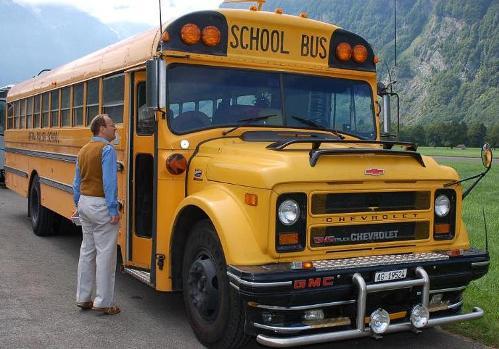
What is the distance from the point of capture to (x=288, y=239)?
12.7 feet

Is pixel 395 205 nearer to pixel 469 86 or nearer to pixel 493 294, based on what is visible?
pixel 493 294

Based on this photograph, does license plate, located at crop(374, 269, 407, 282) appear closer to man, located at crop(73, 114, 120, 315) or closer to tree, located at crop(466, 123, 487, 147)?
man, located at crop(73, 114, 120, 315)

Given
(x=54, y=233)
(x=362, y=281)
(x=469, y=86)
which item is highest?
(x=469, y=86)

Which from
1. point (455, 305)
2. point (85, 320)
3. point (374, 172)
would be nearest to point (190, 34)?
point (374, 172)

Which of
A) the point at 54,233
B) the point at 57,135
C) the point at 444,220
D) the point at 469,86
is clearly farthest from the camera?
the point at 469,86

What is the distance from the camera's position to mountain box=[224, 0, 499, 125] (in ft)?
392

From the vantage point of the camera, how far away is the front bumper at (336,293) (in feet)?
12.0

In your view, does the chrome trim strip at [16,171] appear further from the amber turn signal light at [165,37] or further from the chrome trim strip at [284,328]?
the chrome trim strip at [284,328]

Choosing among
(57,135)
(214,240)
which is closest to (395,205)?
(214,240)

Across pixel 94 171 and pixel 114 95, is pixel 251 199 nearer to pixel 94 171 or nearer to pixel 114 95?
pixel 94 171

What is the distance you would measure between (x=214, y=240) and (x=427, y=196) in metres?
1.54

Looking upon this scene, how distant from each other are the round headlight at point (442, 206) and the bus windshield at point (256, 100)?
135cm

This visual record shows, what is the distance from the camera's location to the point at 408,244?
14.2 feet

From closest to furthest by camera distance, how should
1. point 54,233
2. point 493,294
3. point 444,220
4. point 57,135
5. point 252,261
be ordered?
point 252,261
point 444,220
point 493,294
point 57,135
point 54,233
